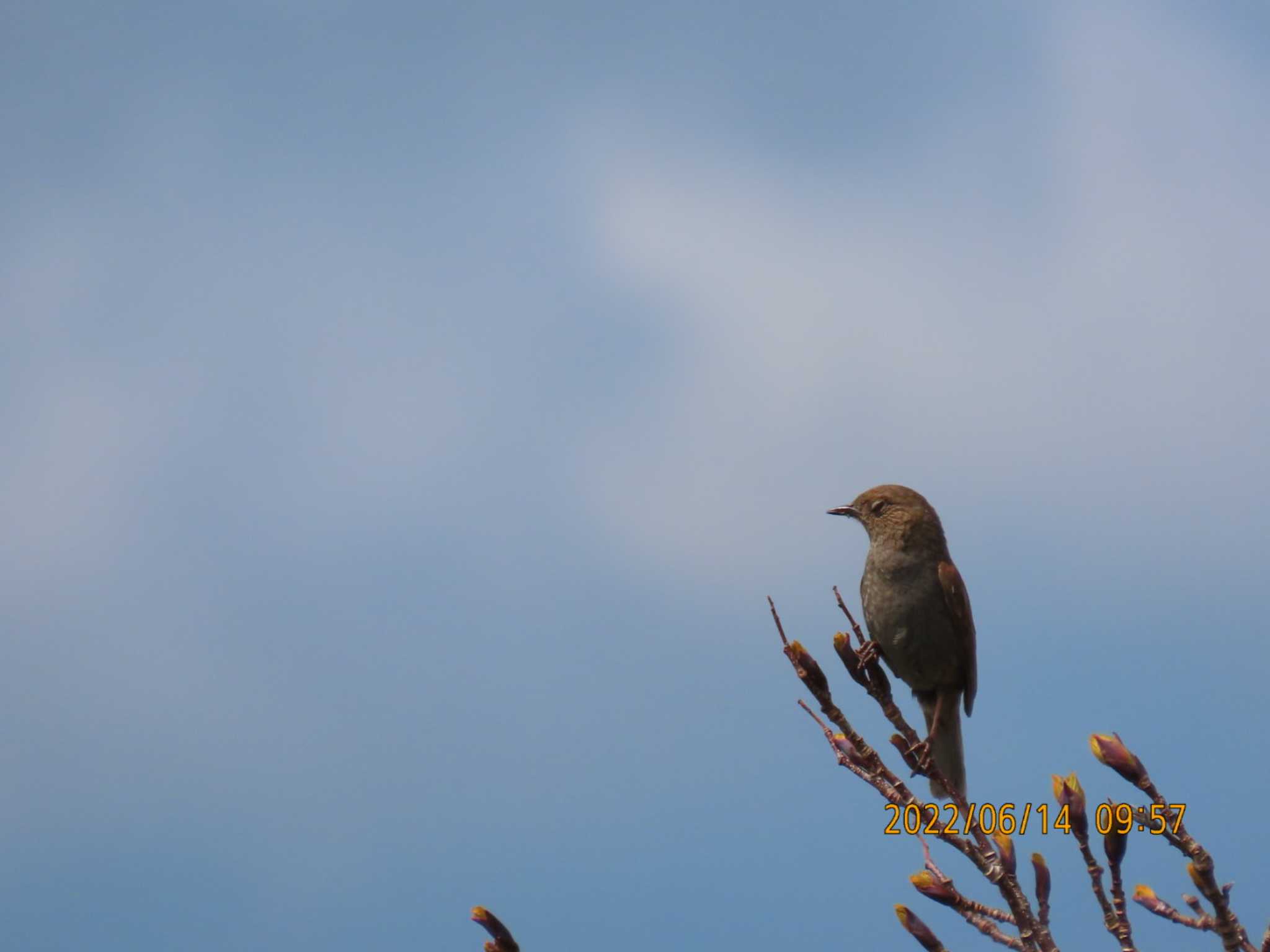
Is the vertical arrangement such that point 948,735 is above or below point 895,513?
below

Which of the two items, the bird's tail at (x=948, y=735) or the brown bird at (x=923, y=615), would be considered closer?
the brown bird at (x=923, y=615)

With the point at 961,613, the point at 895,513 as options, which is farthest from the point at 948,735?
the point at 895,513

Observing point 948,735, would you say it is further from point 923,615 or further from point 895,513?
point 895,513

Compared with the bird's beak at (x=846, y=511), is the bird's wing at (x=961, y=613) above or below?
below

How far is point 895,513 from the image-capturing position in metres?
8.91

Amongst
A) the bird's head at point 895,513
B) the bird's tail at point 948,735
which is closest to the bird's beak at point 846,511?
the bird's head at point 895,513

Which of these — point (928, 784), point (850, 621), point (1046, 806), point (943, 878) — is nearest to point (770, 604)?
point (850, 621)

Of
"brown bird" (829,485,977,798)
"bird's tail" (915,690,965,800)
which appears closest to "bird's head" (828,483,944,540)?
"brown bird" (829,485,977,798)

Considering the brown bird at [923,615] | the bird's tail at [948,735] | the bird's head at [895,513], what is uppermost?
the bird's head at [895,513]

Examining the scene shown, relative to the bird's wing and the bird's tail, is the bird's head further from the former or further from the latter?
the bird's tail

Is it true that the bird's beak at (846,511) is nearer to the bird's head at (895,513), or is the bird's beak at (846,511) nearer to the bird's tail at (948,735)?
the bird's head at (895,513)

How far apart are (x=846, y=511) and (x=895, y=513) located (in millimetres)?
A: 432

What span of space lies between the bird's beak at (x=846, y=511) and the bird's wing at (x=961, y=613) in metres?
0.79

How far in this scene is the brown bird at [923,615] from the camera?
334 inches
